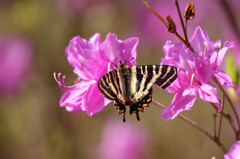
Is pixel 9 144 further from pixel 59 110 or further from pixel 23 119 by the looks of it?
pixel 59 110

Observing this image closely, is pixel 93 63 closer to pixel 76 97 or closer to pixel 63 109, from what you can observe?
pixel 76 97

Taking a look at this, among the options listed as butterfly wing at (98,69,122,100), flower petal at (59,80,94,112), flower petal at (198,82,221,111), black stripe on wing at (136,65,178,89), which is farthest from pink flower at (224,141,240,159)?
flower petal at (59,80,94,112)

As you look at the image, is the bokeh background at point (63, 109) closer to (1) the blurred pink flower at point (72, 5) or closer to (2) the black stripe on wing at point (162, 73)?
(1) the blurred pink flower at point (72, 5)

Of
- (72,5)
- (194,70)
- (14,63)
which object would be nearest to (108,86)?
(194,70)

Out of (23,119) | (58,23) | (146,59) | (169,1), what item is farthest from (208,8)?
(23,119)

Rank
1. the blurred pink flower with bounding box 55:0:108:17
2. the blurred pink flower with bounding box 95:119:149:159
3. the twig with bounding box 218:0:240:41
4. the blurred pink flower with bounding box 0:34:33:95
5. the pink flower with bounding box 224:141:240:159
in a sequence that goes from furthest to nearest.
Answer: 1. the blurred pink flower with bounding box 55:0:108:17
2. the blurred pink flower with bounding box 0:34:33:95
3. the blurred pink flower with bounding box 95:119:149:159
4. the twig with bounding box 218:0:240:41
5. the pink flower with bounding box 224:141:240:159

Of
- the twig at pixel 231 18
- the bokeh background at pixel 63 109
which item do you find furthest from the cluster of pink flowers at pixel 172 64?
the bokeh background at pixel 63 109

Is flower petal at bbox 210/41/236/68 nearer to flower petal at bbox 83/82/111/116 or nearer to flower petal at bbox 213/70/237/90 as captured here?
flower petal at bbox 213/70/237/90
